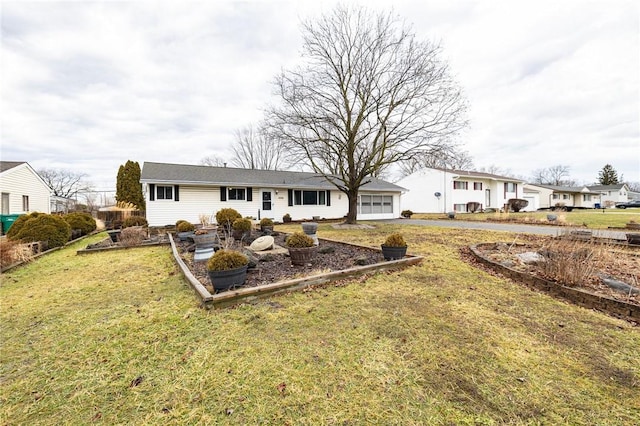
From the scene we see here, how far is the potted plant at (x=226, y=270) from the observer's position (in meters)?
3.98

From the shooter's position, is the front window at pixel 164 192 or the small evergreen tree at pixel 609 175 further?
the small evergreen tree at pixel 609 175

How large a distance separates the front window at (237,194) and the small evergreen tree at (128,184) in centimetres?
689

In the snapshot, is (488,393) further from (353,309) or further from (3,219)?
(3,219)

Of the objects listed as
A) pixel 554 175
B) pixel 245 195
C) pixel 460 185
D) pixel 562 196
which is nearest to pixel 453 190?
pixel 460 185

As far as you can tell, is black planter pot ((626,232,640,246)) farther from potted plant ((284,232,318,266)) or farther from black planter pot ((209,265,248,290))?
black planter pot ((209,265,248,290))

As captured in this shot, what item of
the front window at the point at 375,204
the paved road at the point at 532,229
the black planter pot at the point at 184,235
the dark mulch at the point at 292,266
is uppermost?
the front window at the point at 375,204

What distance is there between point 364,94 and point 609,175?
7537cm

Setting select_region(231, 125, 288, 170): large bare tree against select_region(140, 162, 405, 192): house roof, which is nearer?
select_region(140, 162, 405, 192): house roof

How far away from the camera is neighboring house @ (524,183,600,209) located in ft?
127

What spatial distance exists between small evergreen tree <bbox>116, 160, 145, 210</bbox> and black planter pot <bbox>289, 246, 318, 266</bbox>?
678 inches

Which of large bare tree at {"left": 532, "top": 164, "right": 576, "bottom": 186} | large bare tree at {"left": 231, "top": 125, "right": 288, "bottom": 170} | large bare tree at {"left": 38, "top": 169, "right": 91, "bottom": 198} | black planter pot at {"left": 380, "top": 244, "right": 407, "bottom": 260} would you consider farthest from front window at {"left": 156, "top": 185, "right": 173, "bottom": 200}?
large bare tree at {"left": 532, "top": 164, "right": 576, "bottom": 186}

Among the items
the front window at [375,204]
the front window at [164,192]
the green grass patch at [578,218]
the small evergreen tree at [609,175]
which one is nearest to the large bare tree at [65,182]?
the front window at [164,192]

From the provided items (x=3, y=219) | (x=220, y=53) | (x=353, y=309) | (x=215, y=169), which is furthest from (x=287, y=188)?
(x=353, y=309)

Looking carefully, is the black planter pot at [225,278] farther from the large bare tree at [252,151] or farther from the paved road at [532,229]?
the large bare tree at [252,151]
